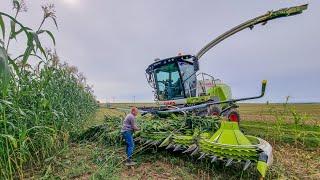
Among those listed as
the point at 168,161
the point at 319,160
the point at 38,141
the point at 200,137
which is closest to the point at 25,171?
the point at 38,141

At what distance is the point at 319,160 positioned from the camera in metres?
6.93

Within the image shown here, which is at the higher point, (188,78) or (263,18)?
(263,18)

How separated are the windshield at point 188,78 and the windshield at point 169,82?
16cm

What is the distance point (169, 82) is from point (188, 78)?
0.63 meters

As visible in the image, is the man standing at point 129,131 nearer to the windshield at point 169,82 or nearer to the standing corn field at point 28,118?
the standing corn field at point 28,118

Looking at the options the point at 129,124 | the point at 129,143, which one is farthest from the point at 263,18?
the point at 129,143

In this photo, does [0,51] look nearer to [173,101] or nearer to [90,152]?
[90,152]

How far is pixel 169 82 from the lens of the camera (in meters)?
11.4

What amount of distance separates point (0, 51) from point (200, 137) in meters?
4.58

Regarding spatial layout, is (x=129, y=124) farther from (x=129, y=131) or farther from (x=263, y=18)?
(x=263, y=18)

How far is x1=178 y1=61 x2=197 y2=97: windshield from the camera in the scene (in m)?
11.2

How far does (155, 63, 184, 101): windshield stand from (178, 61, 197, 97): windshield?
0.16 m

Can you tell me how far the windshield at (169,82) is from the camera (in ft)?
36.8

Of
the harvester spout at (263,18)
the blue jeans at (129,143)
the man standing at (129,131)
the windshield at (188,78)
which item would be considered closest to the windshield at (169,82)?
the windshield at (188,78)
